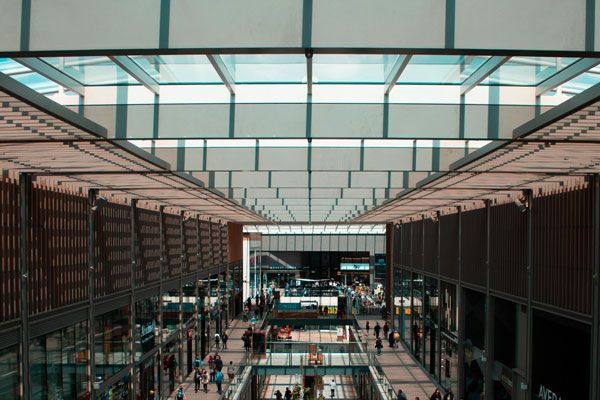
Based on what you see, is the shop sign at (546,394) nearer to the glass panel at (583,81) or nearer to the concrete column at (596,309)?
the concrete column at (596,309)

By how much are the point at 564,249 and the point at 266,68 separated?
267 inches

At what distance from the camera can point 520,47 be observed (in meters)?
5.23

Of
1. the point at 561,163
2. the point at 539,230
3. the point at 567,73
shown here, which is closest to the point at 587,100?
the point at 567,73

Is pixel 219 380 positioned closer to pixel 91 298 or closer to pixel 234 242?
pixel 91 298

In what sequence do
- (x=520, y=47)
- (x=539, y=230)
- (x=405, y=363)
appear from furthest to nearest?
(x=405, y=363), (x=539, y=230), (x=520, y=47)

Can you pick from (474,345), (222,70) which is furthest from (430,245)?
(222,70)

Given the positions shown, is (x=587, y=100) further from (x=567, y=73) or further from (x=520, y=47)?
(x=567, y=73)

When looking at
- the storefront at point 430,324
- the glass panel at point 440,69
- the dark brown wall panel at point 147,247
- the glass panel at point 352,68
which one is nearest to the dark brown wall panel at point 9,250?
the glass panel at point 352,68

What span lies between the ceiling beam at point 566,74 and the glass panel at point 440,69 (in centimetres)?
106

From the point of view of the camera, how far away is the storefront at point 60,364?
39.0 ft

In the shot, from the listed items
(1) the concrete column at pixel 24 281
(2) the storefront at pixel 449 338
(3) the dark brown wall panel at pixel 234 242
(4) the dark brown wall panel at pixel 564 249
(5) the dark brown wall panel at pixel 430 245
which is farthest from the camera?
(3) the dark brown wall panel at pixel 234 242

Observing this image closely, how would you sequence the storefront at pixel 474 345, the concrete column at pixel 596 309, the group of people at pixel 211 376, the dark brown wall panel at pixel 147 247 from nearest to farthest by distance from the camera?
the concrete column at pixel 596 309 < the storefront at pixel 474 345 < the dark brown wall panel at pixel 147 247 < the group of people at pixel 211 376

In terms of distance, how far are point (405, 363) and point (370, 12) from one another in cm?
2672

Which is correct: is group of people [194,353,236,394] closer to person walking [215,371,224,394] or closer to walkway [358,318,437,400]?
person walking [215,371,224,394]
